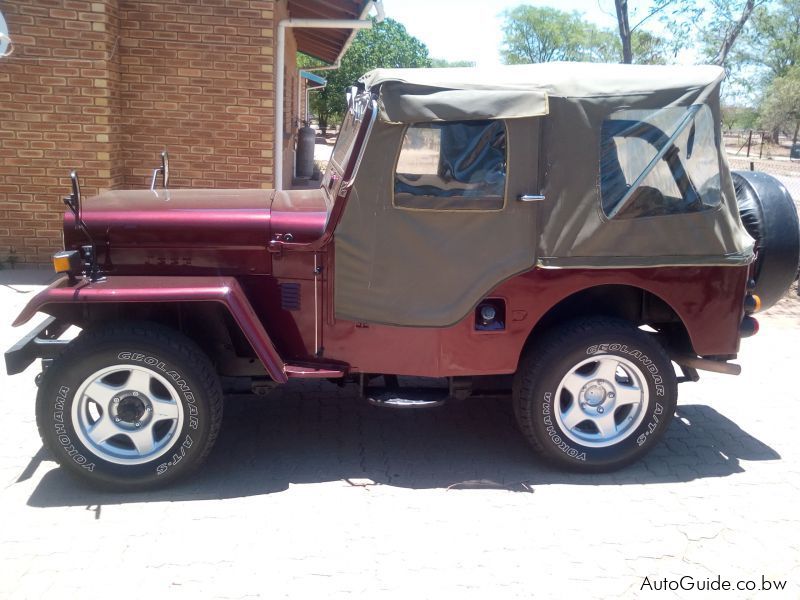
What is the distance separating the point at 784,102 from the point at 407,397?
140 ft

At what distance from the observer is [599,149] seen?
3939 millimetres

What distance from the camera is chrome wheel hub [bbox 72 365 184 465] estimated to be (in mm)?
3846

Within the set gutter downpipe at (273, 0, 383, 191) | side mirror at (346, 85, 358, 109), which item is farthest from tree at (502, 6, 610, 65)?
side mirror at (346, 85, 358, 109)

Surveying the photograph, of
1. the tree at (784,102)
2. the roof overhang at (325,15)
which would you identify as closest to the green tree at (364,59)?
the roof overhang at (325,15)

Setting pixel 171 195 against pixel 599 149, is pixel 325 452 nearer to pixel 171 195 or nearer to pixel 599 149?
→ pixel 171 195

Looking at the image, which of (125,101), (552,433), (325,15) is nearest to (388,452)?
(552,433)

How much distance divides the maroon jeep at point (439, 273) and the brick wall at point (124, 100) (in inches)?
188

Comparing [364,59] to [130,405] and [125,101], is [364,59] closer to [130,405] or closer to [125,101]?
[125,101]

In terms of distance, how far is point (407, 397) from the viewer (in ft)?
13.8

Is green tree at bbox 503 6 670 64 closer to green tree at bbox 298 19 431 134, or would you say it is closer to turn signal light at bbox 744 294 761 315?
green tree at bbox 298 19 431 134

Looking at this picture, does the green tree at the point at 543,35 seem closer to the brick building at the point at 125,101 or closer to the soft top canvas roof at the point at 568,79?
the brick building at the point at 125,101

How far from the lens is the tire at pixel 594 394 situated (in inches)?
163

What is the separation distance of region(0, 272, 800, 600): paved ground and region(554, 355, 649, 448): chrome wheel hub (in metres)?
0.25

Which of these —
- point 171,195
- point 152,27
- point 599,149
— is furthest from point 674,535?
point 152,27
